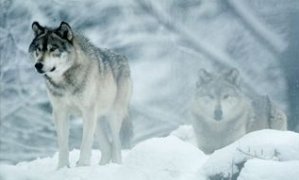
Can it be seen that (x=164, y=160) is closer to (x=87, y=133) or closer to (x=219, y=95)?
(x=87, y=133)

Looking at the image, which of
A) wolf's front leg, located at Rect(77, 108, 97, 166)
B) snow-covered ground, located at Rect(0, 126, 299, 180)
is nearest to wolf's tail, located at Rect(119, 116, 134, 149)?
wolf's front leg, located at Rect(77, 108, 97, 166)

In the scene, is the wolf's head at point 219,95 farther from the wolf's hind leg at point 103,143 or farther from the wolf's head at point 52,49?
the wolf's head at point 52,49

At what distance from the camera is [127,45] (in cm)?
564

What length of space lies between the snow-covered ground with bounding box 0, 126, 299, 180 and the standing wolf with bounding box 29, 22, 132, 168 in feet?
1.01

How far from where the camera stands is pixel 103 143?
4488 mm

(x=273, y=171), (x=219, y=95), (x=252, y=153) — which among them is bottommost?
(x=273, y=171)

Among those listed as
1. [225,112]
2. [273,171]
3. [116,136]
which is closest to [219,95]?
[225,112]

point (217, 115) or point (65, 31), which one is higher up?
point (65, 31)

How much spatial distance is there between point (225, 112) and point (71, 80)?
1.33 m

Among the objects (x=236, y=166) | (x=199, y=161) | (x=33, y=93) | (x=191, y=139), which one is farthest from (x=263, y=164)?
(x=33, y=93)

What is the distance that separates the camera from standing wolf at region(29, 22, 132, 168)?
3.94 m

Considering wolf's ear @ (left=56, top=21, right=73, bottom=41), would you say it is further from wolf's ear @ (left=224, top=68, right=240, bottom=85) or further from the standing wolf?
wolf's ear @ (left=224, top=68, right=240, bottom=85)

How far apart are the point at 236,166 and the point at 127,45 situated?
2.58m

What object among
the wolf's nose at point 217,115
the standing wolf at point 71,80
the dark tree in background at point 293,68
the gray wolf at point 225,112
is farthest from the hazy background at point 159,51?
the standing wolf at point 71,80
